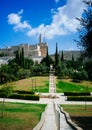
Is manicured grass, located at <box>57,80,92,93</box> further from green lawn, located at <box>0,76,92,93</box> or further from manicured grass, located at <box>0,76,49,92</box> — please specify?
manicured grass, located at <box>0,76,49,92</box>

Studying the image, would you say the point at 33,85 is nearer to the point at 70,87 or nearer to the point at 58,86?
the point at 58,86

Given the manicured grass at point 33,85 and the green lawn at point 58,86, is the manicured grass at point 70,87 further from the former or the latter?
the manicured grass at point 33,85

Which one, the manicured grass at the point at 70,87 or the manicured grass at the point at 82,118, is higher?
the manicured grass at the point at 70,87

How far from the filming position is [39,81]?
90000mm

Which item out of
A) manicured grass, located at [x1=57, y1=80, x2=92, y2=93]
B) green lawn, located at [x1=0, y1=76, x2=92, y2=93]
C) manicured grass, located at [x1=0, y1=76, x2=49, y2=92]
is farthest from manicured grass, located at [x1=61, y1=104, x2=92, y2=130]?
manicured grass, located at [x1=0, y1=76, x2=49, y2=92]

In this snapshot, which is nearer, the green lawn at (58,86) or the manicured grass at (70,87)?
the manicured grass at (70,87)

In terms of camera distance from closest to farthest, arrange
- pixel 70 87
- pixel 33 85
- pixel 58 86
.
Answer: pixel 70 87 < pixel 58 86 < pixel 33 85

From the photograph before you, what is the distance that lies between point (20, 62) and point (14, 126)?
303 ft

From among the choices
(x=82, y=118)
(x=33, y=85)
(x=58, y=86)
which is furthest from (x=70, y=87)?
(x=82, y=118)

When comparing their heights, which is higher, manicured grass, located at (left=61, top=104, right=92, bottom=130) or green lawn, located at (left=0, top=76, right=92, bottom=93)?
green lawn, located at (left=0, top=76, right=92, bottom=93)

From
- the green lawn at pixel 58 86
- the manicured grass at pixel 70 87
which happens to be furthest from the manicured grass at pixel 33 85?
the manicured grass at pixel 70 87

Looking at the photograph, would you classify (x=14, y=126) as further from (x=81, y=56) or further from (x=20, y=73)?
(x=20, y=73)

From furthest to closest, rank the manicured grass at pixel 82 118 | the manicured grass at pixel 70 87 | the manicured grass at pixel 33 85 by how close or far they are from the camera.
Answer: the manicured grass at pixel 33 85, the manicured grass at pixel 70 87, the manicured grass at pixel 82 118

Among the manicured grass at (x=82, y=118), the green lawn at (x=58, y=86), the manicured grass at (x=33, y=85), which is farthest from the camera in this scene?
the manicured grass at (x=33, y=85)
